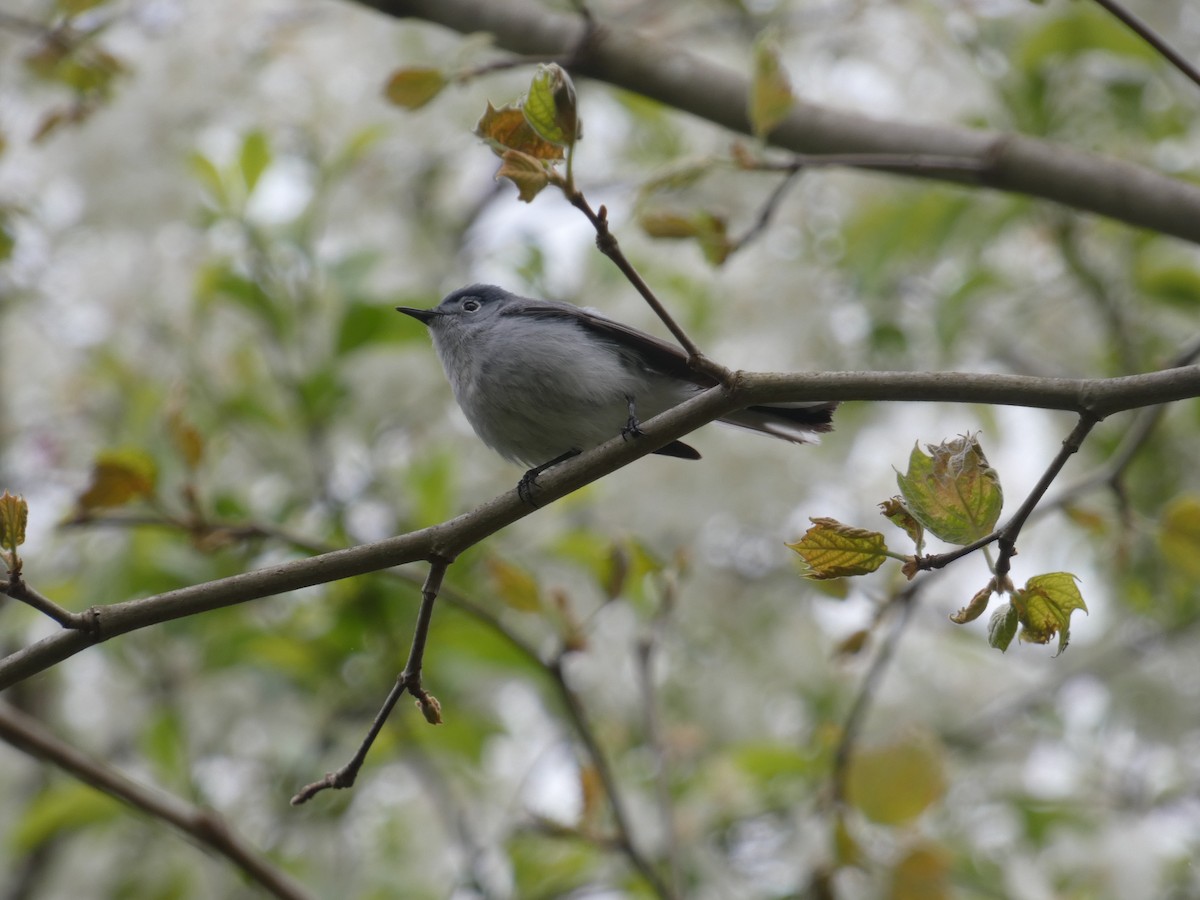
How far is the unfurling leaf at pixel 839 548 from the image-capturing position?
165 cm

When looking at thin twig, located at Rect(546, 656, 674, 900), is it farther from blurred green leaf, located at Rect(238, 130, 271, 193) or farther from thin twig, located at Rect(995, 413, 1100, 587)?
blurred green leaf, located at Rect(238, 130, 271, 193)

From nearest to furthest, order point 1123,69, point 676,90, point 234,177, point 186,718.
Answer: point 676,90, point 1123,69, point 234,177, point 186,718

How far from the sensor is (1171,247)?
4.21 metres

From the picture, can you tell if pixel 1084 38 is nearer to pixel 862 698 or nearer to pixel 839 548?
pixel 862 698

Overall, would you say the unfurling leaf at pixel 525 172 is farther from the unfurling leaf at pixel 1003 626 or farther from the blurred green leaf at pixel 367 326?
the blurred green leaf at pixel 367 326

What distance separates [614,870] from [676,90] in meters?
2.58

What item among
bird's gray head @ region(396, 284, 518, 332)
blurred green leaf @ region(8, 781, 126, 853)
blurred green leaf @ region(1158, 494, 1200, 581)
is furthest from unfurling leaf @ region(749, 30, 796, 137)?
blurred green leaf @ region(8, 781, 126, 853)

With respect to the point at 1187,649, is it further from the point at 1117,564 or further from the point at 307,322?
the point at 307,322

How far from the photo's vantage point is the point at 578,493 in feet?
14.1

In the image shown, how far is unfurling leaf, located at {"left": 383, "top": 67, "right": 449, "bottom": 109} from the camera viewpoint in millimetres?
2779

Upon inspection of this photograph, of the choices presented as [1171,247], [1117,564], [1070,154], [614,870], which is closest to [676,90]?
[1070,154]

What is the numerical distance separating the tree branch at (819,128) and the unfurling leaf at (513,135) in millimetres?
1120

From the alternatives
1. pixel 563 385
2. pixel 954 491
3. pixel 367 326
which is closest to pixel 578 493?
pixel 367 326

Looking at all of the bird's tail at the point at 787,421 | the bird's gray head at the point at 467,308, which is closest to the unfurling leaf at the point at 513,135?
the bird's tail at the point at 787,421
